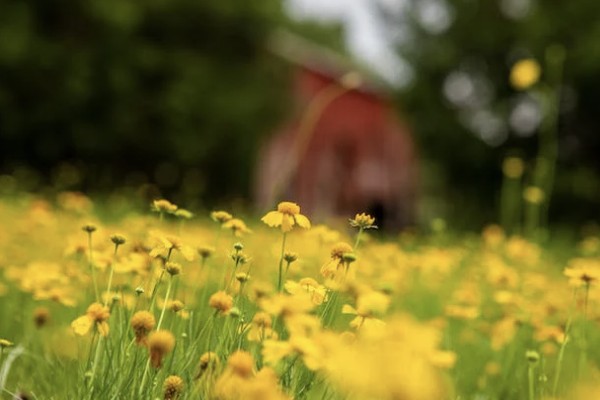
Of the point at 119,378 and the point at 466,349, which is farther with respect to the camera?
the point at 466,349

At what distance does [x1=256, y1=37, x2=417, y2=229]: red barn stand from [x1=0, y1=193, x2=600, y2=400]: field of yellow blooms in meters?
11.9

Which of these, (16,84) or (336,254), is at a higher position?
(16,84)

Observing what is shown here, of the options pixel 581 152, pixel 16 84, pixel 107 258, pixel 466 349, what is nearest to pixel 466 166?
pixel 581 152

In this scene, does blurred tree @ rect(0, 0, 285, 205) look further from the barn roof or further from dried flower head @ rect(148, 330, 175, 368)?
dried flower head @ rect(148, 330, 175, 368)

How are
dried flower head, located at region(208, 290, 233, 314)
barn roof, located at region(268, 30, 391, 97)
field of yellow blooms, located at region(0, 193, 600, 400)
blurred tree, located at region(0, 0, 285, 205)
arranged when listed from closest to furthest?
field of yellow blooms, located at region(0, 193, 600, 400)
dried flower head, located at region(208, 290, 233, 314)
blurred tree, located at region(0, 0, 285, 205)
barn roof, located at region(268, 30, 391, 97)

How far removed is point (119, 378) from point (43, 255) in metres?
2.07

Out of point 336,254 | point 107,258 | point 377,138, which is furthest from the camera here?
point 377,138

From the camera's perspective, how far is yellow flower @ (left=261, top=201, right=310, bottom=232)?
154 cm

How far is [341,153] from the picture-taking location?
1758cm

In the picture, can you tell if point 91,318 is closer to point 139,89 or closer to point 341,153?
point 139,89

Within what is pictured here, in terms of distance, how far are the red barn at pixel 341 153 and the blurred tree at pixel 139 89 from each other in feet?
3.74

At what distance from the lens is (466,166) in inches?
414

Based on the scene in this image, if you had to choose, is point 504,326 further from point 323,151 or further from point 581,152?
point 323,151

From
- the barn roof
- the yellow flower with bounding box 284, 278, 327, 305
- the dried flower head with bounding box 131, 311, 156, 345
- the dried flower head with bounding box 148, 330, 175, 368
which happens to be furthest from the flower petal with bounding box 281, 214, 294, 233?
the barn roof
